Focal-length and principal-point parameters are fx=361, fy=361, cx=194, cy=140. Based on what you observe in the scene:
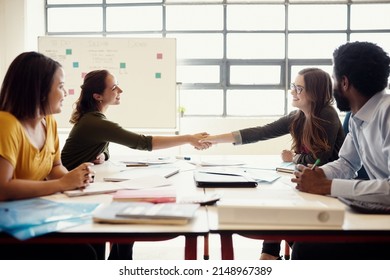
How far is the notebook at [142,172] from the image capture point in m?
1.58

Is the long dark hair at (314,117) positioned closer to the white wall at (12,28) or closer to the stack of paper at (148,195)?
the stack of paper at (148,195)

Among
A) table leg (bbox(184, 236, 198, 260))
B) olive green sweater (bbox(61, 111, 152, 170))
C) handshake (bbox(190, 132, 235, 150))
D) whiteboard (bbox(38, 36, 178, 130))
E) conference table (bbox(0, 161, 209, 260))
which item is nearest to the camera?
conference table (bbox(0, 161, 209, 260))

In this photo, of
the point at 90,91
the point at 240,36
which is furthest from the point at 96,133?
the point at 240,36

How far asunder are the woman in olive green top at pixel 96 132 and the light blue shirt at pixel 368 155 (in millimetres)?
998

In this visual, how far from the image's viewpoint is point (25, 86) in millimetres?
1301

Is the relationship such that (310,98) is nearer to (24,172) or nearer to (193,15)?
(24,172)

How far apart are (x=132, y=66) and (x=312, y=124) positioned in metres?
2.46

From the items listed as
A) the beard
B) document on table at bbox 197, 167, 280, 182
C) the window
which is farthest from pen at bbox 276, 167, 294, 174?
the window

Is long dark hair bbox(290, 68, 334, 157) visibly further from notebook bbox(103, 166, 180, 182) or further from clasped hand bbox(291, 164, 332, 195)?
notebook bbox(103, 166, 180, 182)

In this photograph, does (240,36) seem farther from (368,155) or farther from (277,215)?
(277,215)

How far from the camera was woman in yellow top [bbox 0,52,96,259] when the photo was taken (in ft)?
3.73

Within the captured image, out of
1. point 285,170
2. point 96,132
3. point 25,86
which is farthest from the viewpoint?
point 96,132

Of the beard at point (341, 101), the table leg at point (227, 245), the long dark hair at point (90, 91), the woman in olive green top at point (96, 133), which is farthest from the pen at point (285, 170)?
the long dark hair at point (90, 91)

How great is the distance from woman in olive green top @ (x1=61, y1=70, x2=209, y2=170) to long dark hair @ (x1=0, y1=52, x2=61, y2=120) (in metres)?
0.60
